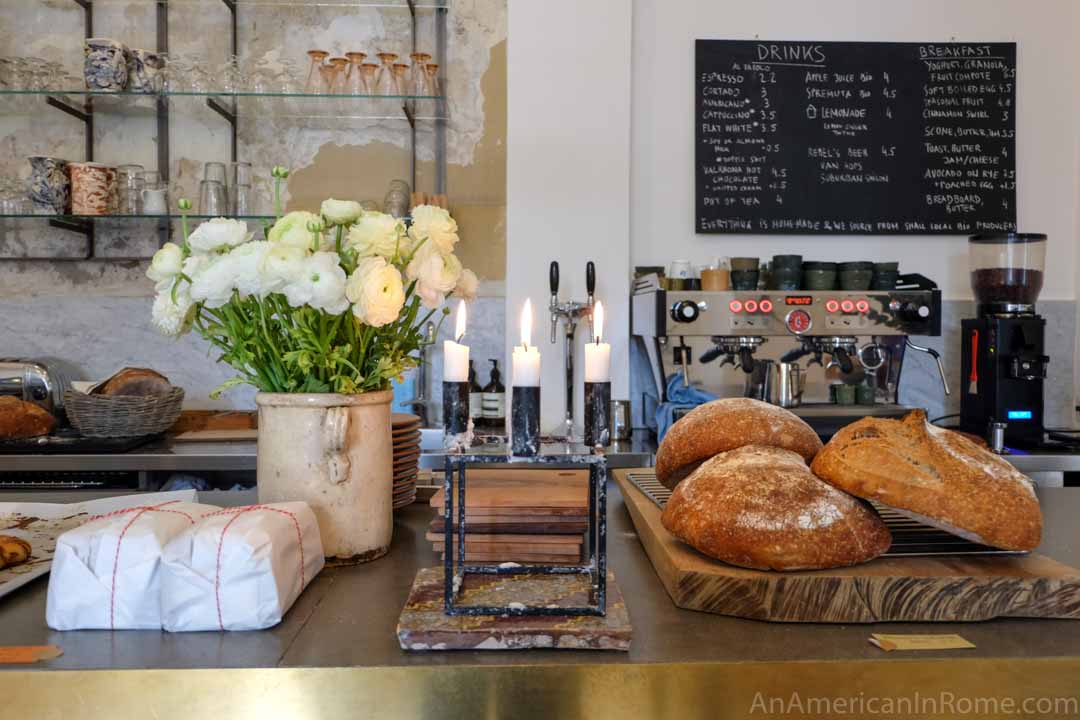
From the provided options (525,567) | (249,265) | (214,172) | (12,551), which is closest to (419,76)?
(214,172)

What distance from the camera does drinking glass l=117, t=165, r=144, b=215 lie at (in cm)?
313

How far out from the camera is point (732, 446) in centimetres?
129

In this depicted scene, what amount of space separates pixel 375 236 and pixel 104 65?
2521 millimetres

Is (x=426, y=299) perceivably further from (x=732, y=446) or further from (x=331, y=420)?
(x=732, y=446)

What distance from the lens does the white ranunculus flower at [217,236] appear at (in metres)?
1.10

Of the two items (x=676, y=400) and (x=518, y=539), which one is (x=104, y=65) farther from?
(x=518, y=539)

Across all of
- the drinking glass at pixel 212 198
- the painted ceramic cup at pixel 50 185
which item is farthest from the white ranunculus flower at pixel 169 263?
the painted ceramic cup at pixel 50 185

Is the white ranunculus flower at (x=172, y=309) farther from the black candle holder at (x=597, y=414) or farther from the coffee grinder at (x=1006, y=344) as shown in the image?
the coffee grinder at (x=1006, y=344)

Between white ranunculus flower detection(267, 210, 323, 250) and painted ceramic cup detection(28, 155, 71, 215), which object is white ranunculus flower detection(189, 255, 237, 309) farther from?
painted ceramic cup detection(28, 155, 71, 215)

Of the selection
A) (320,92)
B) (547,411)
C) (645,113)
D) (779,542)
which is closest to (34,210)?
(320,92)

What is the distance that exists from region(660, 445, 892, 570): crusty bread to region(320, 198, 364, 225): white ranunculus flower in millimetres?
571

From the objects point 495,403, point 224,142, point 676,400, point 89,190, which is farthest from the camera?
point 224,142

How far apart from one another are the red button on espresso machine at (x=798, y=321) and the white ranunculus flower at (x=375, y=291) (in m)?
1.96

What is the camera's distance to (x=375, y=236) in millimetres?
1129
